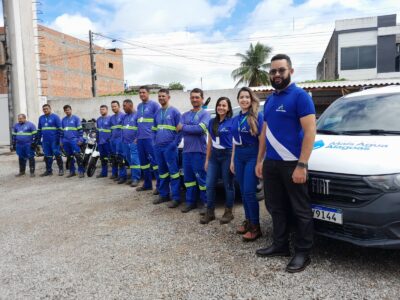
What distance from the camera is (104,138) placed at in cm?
882

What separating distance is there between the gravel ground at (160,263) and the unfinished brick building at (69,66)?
81.1 ft

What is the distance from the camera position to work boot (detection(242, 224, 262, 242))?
13.7 feet

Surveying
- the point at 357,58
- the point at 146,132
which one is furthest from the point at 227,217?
the point at 357,58

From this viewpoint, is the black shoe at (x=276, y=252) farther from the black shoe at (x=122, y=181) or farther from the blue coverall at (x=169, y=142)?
the black shoe at (x=122, y=181)

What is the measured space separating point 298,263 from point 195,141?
2.47 m

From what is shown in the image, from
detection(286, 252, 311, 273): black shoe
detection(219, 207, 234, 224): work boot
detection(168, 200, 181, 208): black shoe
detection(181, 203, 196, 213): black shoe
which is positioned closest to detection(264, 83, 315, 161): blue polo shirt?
detection(286, 252, 311, 273): black shoe

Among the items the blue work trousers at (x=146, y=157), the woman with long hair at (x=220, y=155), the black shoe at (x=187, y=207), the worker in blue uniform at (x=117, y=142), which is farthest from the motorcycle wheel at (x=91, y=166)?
the woman with long hair at (x=220, y=155)

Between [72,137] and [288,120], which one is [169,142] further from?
[72,137]

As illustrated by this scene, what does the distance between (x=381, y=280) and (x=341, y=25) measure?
32.4 meters

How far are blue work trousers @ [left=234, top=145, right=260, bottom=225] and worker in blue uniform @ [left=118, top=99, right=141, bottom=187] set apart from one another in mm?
3770

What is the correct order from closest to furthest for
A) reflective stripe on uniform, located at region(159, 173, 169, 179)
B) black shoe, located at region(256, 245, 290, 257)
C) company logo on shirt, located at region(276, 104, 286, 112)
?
company logo on shirt, located at region(276, 104, 286, 112) → black shoe, located at region(256, 245, 290, 257) → reflective stripe on uniform, located at region(159, 173, 169, 179)

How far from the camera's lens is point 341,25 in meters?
31.1

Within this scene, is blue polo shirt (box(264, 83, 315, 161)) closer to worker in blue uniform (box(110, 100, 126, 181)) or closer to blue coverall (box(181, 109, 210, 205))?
blue coverall (box(181, 109, 210, 205))

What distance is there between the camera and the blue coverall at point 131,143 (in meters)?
7.60
